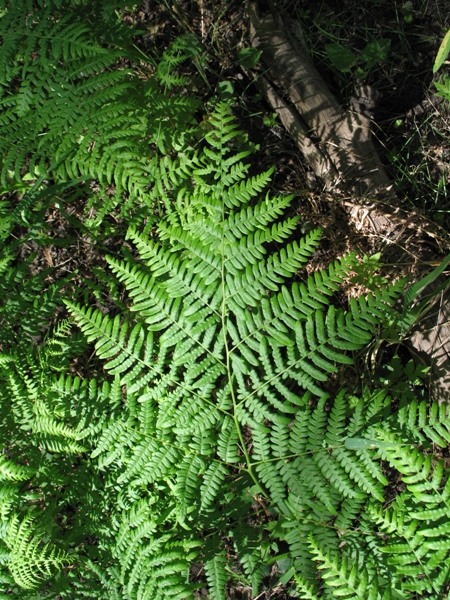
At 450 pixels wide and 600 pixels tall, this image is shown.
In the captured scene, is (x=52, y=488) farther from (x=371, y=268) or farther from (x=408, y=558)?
(x=371, y=268)

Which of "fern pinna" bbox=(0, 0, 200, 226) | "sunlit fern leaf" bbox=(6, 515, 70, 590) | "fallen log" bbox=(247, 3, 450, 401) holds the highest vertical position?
"fern pinna" bbox=(0, 0, 200, 226)

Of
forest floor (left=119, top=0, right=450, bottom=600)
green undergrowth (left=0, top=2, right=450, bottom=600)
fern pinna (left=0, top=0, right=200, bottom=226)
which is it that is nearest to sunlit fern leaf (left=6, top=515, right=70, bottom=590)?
green undergrowth (left=0, top=2, right=450, bottom=600)

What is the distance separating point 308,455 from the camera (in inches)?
80.4

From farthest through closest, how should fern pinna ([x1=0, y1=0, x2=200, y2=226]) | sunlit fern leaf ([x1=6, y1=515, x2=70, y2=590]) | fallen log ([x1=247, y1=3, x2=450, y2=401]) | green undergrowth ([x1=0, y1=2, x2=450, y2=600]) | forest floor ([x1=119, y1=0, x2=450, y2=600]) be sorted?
forest floor ([x1=119, y1=0, x2=450, y2=600]) < fallen log ([x1=247, y1=3, x2=450, y2=401]) < fern pinna ([x1=0, y1=0, x2=200, y2=226]) < sunlit fern leaf ([x1=6, y1=515, x2=70, y2=590]) < green undergrowth ([x1=0, y1=2, x2=450, y2=600])

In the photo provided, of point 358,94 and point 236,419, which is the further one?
point 358,94

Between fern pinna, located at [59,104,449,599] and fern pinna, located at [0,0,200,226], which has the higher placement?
fern pinna, located at [0,0,200,226]

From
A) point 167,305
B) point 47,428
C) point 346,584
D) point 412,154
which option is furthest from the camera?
point 412,154

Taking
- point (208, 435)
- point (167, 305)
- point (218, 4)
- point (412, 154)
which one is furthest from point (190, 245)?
point (218, 4)

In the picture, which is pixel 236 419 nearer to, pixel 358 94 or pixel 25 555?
pixel 25 555

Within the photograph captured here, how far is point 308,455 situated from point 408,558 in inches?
19.6

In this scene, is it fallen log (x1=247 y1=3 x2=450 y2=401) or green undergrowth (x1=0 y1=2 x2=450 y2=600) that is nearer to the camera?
green undergrowth (x1=0 y1=2 x2=450 y2=600)

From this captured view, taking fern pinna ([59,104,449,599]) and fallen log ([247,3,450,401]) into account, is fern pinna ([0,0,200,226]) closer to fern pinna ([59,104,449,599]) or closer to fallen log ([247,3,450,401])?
fern pinna ([59,104,449,599])

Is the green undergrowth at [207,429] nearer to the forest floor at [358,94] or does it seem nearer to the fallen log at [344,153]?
the fallen log at [344,153]

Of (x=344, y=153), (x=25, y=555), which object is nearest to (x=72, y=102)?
(x=344, y=153)
